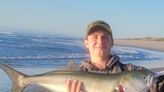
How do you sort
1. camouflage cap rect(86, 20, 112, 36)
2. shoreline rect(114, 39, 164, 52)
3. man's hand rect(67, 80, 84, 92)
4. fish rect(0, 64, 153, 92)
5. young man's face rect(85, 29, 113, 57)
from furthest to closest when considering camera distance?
shoreline rect(114, 39, 164, 52), camouflage cap rect(86, 20, 112, 36), young man's face rect(85, 29, 113, 57), man's hand rect(67, 80, 84, 92), fish rect(0, 64, 153, 92)

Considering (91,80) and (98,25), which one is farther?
(98,25)

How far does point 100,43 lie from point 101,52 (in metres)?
0.09

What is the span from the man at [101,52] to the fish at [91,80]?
335mm

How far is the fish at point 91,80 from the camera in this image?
15.8 feet

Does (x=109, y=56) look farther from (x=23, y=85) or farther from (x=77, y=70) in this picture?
(x=23, y=85)

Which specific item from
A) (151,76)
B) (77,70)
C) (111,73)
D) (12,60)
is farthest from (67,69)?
(12,60)

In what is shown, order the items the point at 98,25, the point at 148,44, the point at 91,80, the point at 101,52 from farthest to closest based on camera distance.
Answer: the point at 148,44 < the point at 98,25 < the point at 101,52 < the point at 91,80

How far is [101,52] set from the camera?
5227 mm

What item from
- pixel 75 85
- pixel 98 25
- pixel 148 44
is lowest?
pixel 75 85

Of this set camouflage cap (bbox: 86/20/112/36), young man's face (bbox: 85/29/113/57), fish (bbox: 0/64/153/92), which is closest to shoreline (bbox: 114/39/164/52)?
camouflage cap (bbox: 86/20/112/36)

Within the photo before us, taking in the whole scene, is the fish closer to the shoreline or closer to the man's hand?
the man's hand

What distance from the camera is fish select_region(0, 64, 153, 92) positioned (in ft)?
15.8

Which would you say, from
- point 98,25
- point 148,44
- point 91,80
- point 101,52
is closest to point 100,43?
point 101,52

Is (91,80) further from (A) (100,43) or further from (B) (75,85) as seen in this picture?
(A) (100,43)
